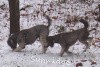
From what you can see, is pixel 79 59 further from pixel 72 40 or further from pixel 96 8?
pixel 96 8

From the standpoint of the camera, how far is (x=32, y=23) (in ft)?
54.7

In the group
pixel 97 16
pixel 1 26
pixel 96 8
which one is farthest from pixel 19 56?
pixel 96 8

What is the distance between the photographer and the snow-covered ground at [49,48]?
386 inches

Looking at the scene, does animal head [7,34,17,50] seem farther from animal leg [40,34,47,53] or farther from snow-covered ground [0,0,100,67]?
animal leg [40,34,47,53]

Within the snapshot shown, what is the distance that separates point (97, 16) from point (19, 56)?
7.25 metres

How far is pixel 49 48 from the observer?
1173 centimetres

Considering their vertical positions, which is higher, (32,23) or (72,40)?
(72,40)

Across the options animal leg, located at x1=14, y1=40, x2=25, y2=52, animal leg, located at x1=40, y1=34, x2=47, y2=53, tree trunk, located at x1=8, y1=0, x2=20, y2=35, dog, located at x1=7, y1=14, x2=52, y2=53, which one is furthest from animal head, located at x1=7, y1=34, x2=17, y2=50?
tree trunk, located at x1=8, y1=0, x2=20, y2=35

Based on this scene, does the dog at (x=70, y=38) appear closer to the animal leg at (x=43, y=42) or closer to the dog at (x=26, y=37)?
the animal leg at (x=43, y=42)

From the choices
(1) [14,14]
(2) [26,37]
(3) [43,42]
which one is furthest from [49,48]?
(1) [14,14]

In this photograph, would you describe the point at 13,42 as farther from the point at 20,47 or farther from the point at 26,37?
the point at 26,37

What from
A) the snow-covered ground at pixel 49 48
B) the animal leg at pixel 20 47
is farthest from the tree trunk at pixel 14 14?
the animal leg at pixel 20 47

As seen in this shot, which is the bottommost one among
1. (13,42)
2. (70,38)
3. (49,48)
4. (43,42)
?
(49,48)

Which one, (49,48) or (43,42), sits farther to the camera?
(49,48)
